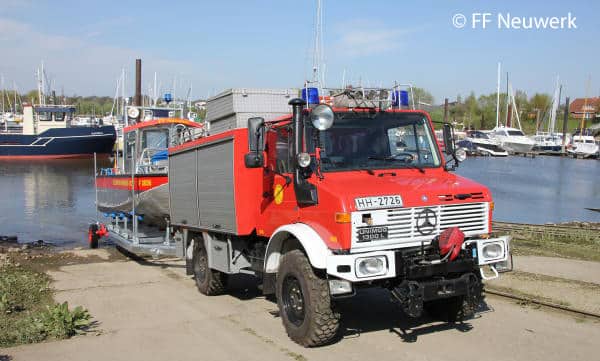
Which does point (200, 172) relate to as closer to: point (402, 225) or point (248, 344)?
point (248, 344)

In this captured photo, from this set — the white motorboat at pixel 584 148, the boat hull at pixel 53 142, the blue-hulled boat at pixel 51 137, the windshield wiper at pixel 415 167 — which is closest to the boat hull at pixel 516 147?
Answer: the white motorboat at pixel 584 148

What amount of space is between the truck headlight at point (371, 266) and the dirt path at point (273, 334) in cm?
95

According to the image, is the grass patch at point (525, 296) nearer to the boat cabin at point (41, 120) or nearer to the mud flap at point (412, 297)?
the mud flap at point (412, 297)

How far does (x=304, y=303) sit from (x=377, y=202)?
1.42 m

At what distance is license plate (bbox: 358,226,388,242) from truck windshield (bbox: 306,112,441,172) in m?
1.06

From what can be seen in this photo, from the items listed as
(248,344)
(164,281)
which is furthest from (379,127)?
(164,281)

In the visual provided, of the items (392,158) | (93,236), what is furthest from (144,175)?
(392,158)

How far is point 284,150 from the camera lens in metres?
7.74

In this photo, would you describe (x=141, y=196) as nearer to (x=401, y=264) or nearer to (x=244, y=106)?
(x=244, y=106)

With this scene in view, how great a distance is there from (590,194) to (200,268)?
1297 inches

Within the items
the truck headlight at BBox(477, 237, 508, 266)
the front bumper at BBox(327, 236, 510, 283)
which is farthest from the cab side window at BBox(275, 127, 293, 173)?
the truck headlight at BBox(477, 237, 508, 266)

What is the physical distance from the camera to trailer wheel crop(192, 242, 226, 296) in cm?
991

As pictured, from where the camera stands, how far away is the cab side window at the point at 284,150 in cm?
755

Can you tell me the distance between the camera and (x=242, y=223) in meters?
8.48
